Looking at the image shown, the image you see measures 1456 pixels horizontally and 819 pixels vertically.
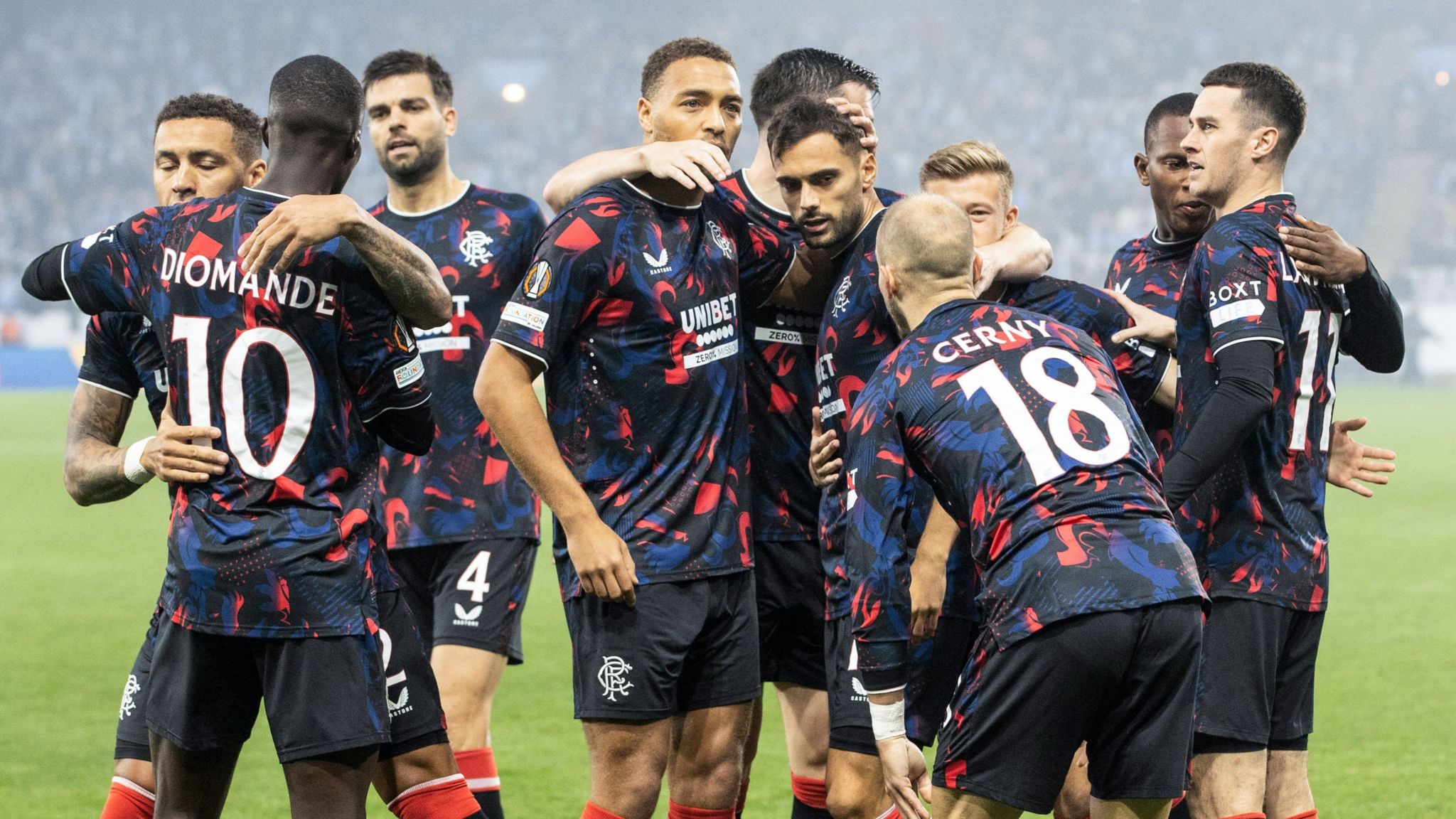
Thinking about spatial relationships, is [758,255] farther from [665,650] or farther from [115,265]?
[115,265]

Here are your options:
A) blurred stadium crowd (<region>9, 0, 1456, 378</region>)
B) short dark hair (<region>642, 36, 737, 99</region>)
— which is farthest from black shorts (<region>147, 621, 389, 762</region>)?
blurred stadium crowd (<region>9, 0, 1456, 378</region>)

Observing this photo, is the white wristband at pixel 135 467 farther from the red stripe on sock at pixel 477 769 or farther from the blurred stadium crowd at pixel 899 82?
the blurred stadium crowd at pixel 899 82

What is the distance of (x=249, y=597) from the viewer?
11.3 ft

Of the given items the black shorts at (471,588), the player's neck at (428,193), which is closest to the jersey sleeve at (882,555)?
the black shorts at (471,588)

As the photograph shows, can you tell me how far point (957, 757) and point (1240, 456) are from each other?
4.64ft

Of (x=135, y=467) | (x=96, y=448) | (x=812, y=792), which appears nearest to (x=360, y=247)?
(x=135, y=467)

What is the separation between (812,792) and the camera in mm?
4648

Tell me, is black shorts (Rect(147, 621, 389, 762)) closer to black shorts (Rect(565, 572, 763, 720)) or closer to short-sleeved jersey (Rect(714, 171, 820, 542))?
black shorts (Rect(565, 572, 763, 720))

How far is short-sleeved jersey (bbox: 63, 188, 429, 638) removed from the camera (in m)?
3.45

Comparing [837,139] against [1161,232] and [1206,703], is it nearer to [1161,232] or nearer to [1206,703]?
[1161,232]

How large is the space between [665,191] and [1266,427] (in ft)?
5.93

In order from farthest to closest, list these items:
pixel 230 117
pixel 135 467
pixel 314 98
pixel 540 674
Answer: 1. pixel 540 674
2. pixel 230 117
3. pixel 135 467
4. pixel 314 98

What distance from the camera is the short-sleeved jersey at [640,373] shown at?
13.3 feet

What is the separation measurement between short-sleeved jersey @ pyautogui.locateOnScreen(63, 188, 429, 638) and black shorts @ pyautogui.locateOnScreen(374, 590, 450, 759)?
46cm
